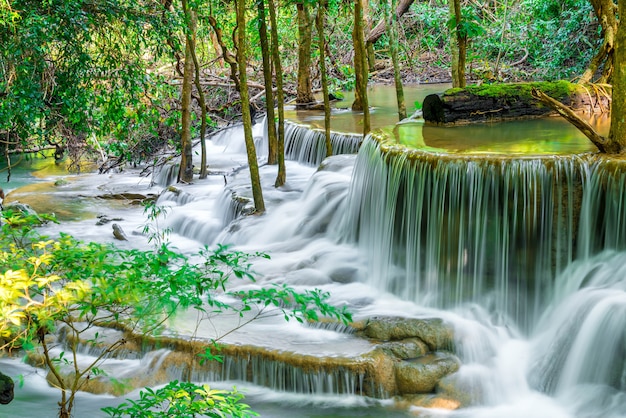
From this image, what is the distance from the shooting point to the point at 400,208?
990 centimetres

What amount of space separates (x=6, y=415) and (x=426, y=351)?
14.7 feet

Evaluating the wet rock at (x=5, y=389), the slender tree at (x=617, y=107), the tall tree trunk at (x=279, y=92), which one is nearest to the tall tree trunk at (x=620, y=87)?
the slender tree at (x=617, y=107)

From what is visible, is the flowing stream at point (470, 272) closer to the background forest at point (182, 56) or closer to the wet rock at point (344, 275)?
the wet rock at point (344, 275)

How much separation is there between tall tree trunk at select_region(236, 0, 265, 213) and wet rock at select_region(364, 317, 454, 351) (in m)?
4.44

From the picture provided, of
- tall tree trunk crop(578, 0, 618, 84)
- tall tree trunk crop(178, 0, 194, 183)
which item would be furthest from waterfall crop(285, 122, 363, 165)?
tall tree trunk crop(578, 0, 618, 84)

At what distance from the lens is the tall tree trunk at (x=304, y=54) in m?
17.8

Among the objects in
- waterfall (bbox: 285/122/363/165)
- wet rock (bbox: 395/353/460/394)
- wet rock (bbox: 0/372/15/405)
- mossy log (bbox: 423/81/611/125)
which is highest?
mossy log (bbox: 423/81/611/125)

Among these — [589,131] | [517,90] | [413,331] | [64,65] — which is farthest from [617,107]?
[64,65]

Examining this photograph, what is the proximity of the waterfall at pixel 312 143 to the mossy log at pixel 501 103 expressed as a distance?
2.34 meters

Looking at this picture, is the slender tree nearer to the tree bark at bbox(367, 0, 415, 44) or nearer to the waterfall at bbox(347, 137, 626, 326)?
the waterfall at bbox(347, 137, 626, 326)

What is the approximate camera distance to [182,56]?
706 inches

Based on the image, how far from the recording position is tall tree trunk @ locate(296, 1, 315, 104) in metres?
17.8

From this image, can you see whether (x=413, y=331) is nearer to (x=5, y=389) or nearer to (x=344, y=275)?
(x=344, y=275)

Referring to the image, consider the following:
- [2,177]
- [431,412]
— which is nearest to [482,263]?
[431,412]
